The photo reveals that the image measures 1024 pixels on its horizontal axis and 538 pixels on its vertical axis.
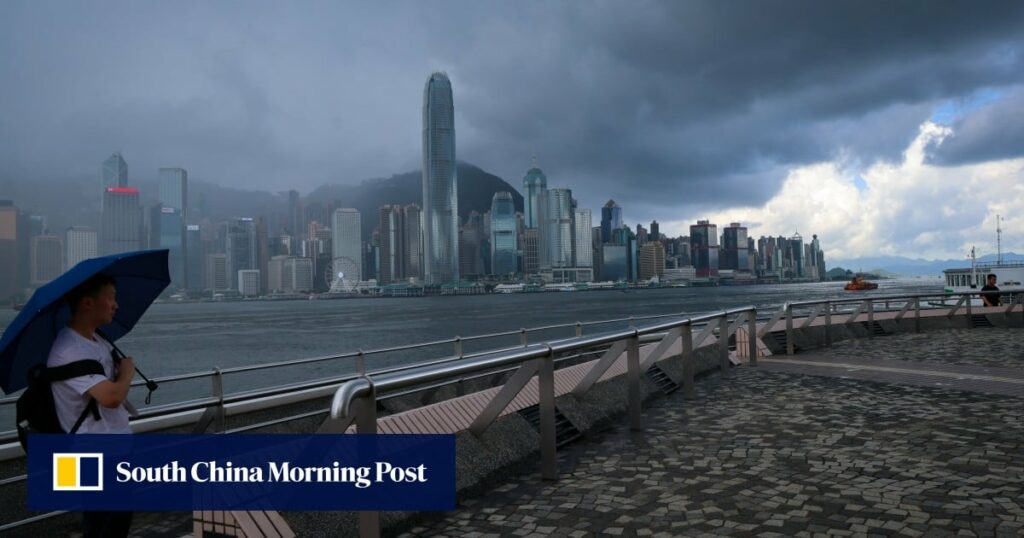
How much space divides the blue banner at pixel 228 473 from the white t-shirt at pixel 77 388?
0.06m

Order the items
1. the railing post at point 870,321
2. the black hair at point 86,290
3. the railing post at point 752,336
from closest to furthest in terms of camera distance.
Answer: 1. the black hair at point 86,290
2. the railing post at point 752,336
3. the railing post at point 870,321

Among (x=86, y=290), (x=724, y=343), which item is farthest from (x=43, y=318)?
(x=724, y=343)

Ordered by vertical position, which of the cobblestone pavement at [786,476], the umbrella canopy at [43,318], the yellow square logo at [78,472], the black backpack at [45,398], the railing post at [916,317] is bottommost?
the cobblestone pavement at [786,476]

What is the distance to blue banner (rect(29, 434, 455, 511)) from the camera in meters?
3.09

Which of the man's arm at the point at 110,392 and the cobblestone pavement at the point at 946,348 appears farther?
the cobblestone pavement at the point at 946,348

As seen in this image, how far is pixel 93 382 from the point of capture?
113 inches

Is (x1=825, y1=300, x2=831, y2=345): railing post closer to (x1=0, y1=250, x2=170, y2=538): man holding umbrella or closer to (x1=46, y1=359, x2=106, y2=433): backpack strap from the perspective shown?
(x1=0, y1=250, x2=170, y2=538): man holding umbrella

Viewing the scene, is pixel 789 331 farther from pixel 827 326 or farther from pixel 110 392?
pixel 110 392

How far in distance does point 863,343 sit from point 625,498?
12347mm

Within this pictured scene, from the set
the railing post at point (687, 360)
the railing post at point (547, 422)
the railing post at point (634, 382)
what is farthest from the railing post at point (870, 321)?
the railing post at point (547, 422)

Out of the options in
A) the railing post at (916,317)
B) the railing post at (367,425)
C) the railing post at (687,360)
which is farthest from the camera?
the railing post at (916,317)

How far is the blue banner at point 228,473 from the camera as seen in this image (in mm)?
3090

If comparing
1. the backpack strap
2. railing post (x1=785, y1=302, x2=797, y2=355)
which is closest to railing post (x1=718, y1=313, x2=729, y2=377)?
railing post (x1=785, y1=302, x2=797, y2=355)

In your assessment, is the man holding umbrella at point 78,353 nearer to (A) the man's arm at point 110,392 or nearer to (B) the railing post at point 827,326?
(A) the man's arm at point 110,392
